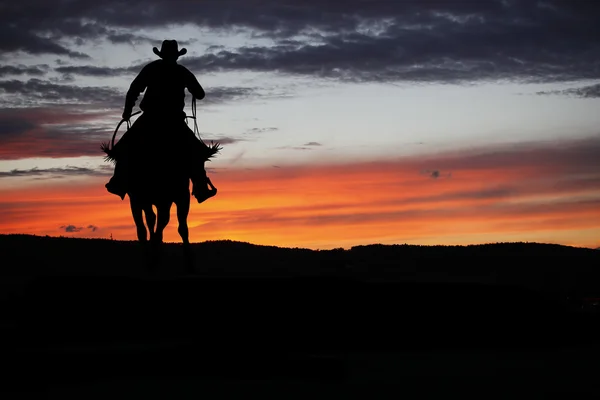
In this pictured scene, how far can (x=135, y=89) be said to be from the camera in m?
15.2

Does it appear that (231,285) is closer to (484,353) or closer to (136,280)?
(136,280)

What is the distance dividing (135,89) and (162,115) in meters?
0.78

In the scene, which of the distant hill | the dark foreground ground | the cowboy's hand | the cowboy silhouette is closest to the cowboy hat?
the cowboy silhouette

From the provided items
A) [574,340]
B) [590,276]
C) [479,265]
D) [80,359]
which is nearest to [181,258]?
[479,265]

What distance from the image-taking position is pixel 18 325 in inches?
465

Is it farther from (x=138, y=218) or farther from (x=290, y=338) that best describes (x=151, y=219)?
(x=290, y=338)

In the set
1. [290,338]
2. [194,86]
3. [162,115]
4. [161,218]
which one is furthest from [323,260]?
[290,338]

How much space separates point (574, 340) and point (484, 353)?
6.53ft

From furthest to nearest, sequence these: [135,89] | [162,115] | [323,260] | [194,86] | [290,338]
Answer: [323,260] < [194,86] < [135,89] < [162,115] < [290,338]

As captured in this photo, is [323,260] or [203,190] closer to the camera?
[203,190]

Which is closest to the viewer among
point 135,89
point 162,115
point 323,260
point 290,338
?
point 290,338

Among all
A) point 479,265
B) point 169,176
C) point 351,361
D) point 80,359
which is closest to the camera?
point 80,359

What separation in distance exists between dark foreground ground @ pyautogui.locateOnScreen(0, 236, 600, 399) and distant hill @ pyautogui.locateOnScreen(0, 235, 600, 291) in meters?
6.50

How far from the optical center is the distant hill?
21438mm
